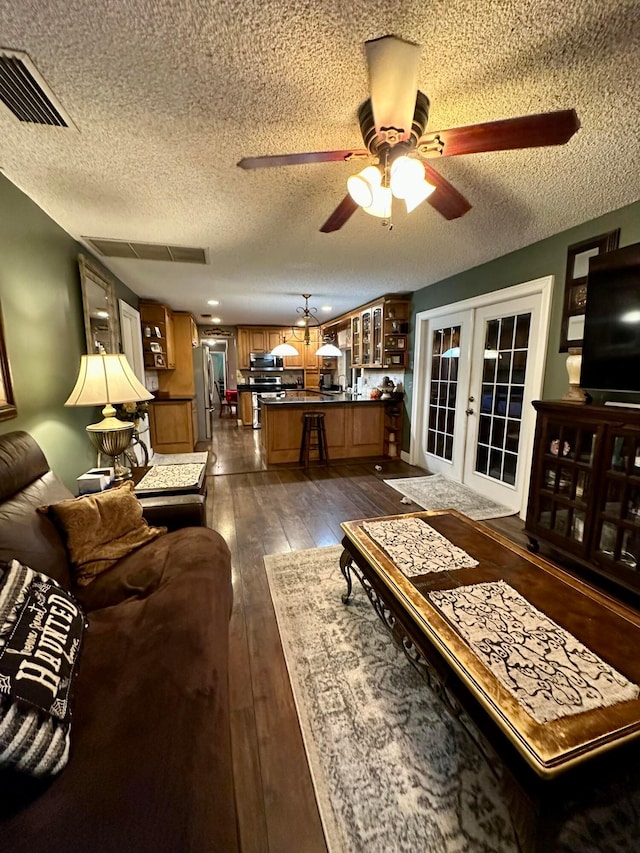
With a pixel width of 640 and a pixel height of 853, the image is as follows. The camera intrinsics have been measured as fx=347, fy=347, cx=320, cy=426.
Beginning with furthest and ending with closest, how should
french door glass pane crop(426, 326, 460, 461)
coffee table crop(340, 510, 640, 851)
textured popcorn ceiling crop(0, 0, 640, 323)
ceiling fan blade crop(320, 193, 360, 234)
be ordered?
french door glass pane crop(426, 326, 460, 461) < ceiling fan blade crop(320, 193, 360, 234) < textured popcorn ceiling crop(0, 0, 640, 323) < coffee table crop(340, 510, 640, 851)

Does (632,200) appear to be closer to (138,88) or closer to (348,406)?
(138,88)

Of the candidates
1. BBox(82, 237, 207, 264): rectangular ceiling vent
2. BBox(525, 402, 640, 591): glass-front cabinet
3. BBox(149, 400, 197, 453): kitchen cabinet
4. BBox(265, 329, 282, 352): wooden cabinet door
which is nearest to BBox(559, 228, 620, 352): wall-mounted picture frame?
BBox(525, 402, 640, 591): glass-front cabinet

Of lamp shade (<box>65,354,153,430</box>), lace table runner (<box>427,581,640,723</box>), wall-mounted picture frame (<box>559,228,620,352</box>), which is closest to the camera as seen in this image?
lace table runner (<box>427,581,640,723</box>)

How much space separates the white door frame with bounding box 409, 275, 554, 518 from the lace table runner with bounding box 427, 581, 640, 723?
2251 mm

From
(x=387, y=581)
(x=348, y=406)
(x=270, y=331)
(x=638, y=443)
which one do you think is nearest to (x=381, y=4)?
(x=387, y=581)

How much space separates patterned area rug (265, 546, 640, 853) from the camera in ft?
3.34

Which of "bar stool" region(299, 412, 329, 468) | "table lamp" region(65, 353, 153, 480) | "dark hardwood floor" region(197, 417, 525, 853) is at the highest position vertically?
"table lamp" region(65, 353, 153, 480)

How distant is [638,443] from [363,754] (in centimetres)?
210

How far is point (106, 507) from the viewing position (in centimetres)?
166

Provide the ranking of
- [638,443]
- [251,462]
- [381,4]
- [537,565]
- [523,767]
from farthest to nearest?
[251,462] → [638,443] → [537,565] → [381,4] → [523,767]

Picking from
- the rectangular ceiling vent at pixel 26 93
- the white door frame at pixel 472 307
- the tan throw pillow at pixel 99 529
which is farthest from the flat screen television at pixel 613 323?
the rectangular ceiling vent at pixel 26 93

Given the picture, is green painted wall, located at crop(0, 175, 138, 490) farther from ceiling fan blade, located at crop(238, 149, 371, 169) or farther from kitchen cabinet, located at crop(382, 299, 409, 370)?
kitchen cabinet, located at crop(382, 299, 409, 370)

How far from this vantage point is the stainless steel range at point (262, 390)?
772 centimetres

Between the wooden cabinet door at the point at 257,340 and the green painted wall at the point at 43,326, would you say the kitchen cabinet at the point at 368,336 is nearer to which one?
the wooden cabinet door at the point at 257,340
